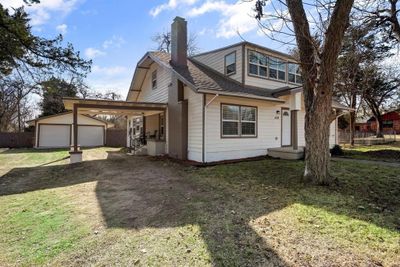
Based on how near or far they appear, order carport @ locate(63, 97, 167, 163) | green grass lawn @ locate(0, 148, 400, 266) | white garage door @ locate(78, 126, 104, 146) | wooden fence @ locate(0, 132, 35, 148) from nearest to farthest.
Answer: green grass lawn @ locate(0, 148, 400, 266) → carport @ locate(63, 97, 167, 163) → wooden fence @ locate(0, 132, 35, 148) → white garage door @ locate(78, 126, 104, 146)

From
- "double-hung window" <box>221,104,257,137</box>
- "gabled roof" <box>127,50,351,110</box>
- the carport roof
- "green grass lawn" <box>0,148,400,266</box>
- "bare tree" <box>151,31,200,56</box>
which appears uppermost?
"bare tree" <box>151,31,200,56</box>

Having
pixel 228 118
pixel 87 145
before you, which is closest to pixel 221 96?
pixel 228 118

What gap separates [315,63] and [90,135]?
2198cm

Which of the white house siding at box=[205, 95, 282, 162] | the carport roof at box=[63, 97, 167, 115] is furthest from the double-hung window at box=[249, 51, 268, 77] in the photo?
the carport roof at box=[63, 97, 167, 115]

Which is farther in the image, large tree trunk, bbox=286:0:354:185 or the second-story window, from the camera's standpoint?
the second-story window

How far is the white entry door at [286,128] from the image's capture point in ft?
43.5

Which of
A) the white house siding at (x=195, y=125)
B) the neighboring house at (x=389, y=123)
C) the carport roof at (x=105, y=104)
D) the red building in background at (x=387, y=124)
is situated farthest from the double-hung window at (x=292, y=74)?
the neighboring house at (x=389, y=123)

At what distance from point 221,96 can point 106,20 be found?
23.3 ft

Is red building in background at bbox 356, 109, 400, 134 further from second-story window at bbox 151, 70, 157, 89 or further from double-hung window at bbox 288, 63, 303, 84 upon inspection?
second-story window at bbox 151, 70, 157, 89

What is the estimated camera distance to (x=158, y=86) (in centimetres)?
1418

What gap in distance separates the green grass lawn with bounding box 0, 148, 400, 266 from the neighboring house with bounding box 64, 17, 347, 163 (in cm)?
317

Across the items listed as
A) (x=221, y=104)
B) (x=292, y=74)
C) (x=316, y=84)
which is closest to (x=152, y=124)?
(x=221, y=104)

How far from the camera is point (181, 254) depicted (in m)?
3.32

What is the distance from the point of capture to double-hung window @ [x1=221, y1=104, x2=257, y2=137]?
35.2ft
